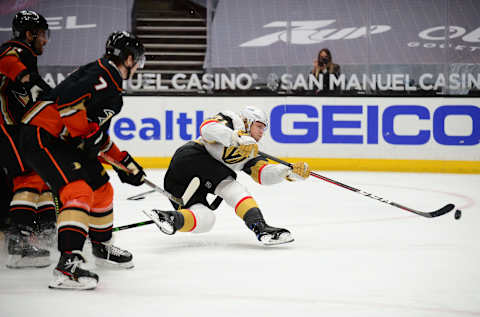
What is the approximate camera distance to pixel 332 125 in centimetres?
692

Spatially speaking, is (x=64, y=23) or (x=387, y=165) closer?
(x=387, y=165)

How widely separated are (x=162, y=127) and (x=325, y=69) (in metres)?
1.82

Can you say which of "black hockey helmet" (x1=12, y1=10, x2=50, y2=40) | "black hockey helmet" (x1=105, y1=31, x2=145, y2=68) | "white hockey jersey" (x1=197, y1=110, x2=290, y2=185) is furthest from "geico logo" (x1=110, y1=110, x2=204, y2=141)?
"black hockey helmet" (x1=105, y1=31, x2=145, y2=68)

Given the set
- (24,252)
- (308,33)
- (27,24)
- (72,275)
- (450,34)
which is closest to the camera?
(72,275)

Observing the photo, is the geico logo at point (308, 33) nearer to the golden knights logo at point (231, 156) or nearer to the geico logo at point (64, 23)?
the geico logo at point (64, 23)

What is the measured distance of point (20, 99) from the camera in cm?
298

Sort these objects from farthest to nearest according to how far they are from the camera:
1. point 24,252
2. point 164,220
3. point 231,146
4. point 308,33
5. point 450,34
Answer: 1. point 308,33
2. point 450,34
3. point 231,146
4. point 164,220
5. point 24,252

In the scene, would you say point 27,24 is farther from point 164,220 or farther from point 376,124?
point 376,124

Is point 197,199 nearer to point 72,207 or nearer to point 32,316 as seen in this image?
point 72,207

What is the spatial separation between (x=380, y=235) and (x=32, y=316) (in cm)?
204

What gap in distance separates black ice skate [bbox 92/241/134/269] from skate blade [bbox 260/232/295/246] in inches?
26.5

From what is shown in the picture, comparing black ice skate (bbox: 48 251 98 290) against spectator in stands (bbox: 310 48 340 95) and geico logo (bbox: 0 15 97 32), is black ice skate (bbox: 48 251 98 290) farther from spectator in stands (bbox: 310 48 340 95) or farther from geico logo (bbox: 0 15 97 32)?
geico logo (bbox: 0 15 97 32)

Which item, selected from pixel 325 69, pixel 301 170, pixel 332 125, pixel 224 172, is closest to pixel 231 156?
pixel 224 172

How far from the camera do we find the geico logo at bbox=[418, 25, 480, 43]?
271 inches
